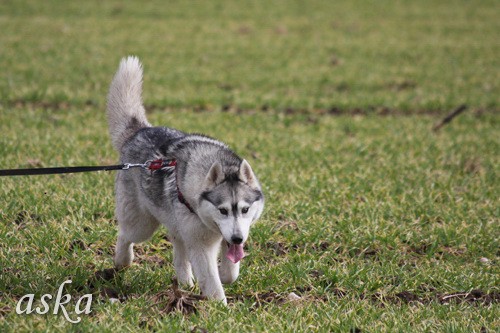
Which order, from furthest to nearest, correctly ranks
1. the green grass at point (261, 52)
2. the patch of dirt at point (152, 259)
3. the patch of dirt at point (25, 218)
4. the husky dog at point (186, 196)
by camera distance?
the green grass at point (261, 52) < the patch of dirt at point (25, 218) < the patch of dirt at point (152, 259) < the husky dog at point (186, 196)

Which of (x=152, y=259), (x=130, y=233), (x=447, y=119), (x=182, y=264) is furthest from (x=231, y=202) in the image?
(x=447, y=119)

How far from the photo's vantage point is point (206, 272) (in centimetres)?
450

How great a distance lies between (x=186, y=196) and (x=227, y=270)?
0.61m

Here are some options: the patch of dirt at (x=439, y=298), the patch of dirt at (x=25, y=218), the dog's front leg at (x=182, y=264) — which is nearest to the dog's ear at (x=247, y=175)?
the dog's front leg at (x=182, y=264)

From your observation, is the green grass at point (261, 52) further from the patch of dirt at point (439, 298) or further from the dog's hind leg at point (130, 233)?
the patch of dirt at point (439, 298)

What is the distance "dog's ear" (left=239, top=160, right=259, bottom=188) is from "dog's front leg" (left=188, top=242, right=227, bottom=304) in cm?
55

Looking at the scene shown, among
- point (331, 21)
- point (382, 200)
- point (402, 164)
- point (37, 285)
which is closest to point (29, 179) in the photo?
point (37, 285)

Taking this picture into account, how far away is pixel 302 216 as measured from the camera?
6410mm

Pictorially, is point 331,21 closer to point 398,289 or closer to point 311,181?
point 311,181

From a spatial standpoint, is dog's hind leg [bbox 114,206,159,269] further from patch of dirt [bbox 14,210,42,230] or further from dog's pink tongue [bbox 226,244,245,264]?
patch of dirt [bbox 14,210,42,230]

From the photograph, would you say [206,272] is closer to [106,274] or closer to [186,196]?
[186,196]

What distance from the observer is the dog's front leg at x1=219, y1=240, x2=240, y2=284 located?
470 centimetres

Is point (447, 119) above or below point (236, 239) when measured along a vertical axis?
below

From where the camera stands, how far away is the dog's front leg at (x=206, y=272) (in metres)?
4.50
